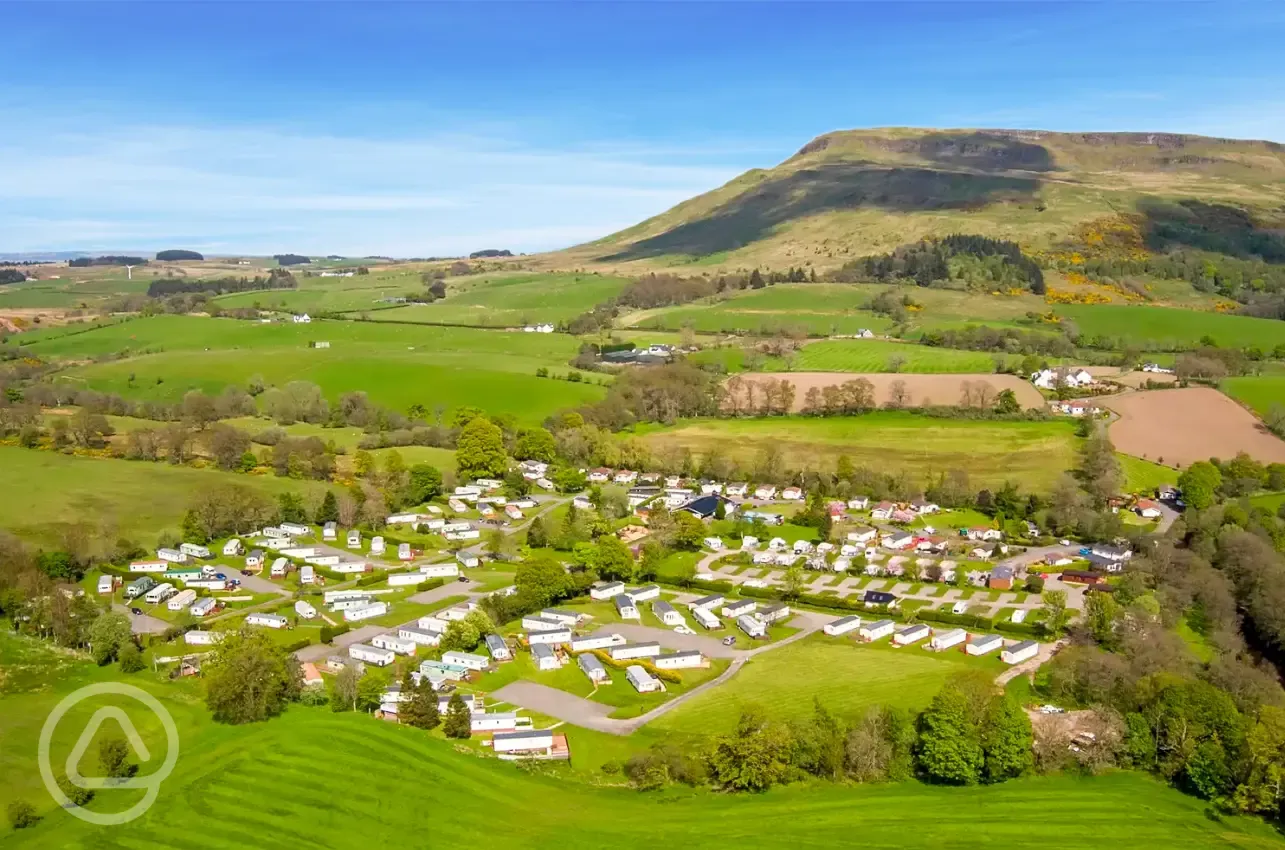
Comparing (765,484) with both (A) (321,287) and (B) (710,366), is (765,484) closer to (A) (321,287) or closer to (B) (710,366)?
(B) (710,366)

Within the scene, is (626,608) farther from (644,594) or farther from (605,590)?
(605,590)

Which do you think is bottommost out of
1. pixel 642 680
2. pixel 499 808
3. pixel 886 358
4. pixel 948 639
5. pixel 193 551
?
pixel 499 808

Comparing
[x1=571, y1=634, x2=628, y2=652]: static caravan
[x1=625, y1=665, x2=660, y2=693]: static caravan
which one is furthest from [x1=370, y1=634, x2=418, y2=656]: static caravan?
[x1=625, y1=665, x2=660, y2=693]: static caravan

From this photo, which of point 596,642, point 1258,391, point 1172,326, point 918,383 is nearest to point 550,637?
point 596,642

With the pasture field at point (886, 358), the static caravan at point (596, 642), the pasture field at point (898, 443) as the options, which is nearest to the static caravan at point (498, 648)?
the static caravan at point (596, 642)

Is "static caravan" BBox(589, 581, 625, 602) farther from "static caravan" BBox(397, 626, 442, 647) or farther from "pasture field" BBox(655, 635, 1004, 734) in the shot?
"pasture field" BBox(655, 635, 1004, 734)

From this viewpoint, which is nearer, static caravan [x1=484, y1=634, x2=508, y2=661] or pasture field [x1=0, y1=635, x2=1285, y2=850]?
pasture field [x1=0, y1=635, x2=1285, y2=850]
